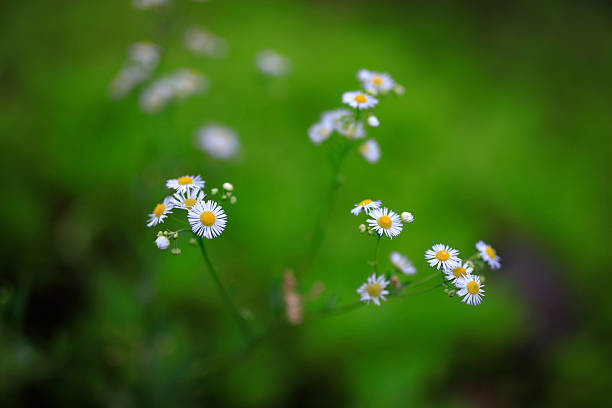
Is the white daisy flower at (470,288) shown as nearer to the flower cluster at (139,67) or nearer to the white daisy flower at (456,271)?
the white daisy flower at (456,271)

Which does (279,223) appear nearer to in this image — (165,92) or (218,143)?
(218,143)

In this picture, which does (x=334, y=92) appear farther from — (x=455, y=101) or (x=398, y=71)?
(x=455, y=101)

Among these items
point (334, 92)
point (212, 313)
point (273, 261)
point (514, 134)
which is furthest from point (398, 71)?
point (212, 313)

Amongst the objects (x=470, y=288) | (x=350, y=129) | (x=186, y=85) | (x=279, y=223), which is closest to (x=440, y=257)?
(x=470, y=288)

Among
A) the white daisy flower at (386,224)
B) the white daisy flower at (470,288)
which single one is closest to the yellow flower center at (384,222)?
the white daisy flower at (386,224)

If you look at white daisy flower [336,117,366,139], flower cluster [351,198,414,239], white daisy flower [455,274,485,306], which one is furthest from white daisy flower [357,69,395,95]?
white daisy flower [455,274,485,306]

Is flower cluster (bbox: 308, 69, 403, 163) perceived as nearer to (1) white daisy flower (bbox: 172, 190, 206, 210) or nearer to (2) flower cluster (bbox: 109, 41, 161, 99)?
(1) white daisy flower (bbox: 172, 190, 206, 210)
